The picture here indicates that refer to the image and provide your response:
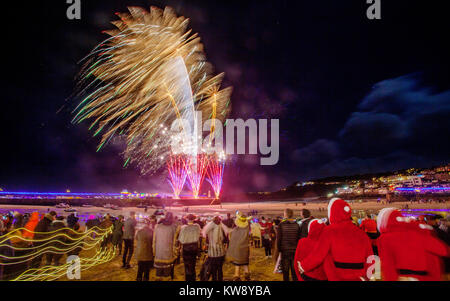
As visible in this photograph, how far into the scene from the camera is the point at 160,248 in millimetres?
5363

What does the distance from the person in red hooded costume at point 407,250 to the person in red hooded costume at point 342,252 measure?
238mm

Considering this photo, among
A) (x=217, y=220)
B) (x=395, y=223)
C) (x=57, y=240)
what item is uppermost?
(x=395, y=223)

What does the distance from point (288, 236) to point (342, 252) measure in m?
2.39

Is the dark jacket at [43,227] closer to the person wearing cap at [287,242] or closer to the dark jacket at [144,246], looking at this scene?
the dark jacket at [144,246]

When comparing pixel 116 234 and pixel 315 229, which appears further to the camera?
pixel 116 234

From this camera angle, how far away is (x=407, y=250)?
283 centimetres

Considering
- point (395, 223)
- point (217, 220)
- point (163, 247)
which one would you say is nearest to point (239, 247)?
point (217, 220)

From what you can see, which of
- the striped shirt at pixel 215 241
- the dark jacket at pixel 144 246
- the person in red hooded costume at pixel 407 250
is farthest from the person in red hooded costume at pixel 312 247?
the dark jacket at pixel 144 246

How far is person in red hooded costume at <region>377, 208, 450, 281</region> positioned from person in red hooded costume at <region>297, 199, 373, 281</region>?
0.24 m

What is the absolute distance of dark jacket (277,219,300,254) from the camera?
518 cm

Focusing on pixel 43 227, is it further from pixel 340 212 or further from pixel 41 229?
pixel 340 212

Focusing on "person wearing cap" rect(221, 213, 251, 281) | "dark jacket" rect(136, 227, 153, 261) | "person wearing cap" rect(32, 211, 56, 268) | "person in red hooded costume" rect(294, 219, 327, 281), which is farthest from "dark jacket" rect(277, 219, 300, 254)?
"person wearing cap" rect(32, 211, 56, 268)

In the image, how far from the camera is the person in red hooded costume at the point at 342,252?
2922 millimetres
